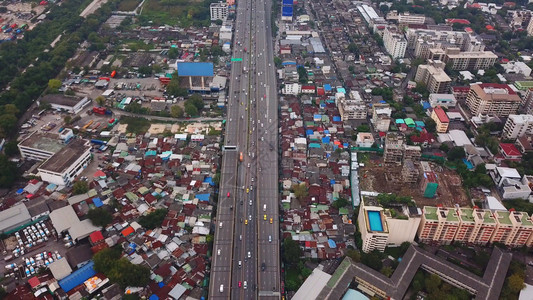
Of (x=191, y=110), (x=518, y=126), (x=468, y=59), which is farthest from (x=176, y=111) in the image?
(x=468, y=59)

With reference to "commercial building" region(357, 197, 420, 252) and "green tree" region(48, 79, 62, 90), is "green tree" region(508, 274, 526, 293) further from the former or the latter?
"green tree" region(48, 79, 62, 90)

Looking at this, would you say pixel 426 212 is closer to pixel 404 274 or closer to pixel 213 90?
pixel 404 274

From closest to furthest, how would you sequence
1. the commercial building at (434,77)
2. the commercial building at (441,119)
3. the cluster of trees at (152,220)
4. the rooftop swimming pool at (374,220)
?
the rooftop swimming pool at (374,220) < the cluster of trees at (152,220) < the commercial building at (441,119) < the commercial building at (434,77)

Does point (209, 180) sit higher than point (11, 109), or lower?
lower

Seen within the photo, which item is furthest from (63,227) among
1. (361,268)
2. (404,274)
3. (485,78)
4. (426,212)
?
(485,78)

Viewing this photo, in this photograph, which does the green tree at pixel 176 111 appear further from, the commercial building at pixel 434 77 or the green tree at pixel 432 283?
the commercial building at pixel 434 77

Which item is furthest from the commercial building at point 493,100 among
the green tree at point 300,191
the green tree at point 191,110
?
the green tree at point 191,110

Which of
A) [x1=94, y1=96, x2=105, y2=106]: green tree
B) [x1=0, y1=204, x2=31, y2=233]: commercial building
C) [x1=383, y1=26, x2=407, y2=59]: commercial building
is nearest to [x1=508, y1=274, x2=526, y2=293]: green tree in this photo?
[x1=0, y1=204, x2=31, y2=233]: commercial building

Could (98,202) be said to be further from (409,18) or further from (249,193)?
(409,18)
